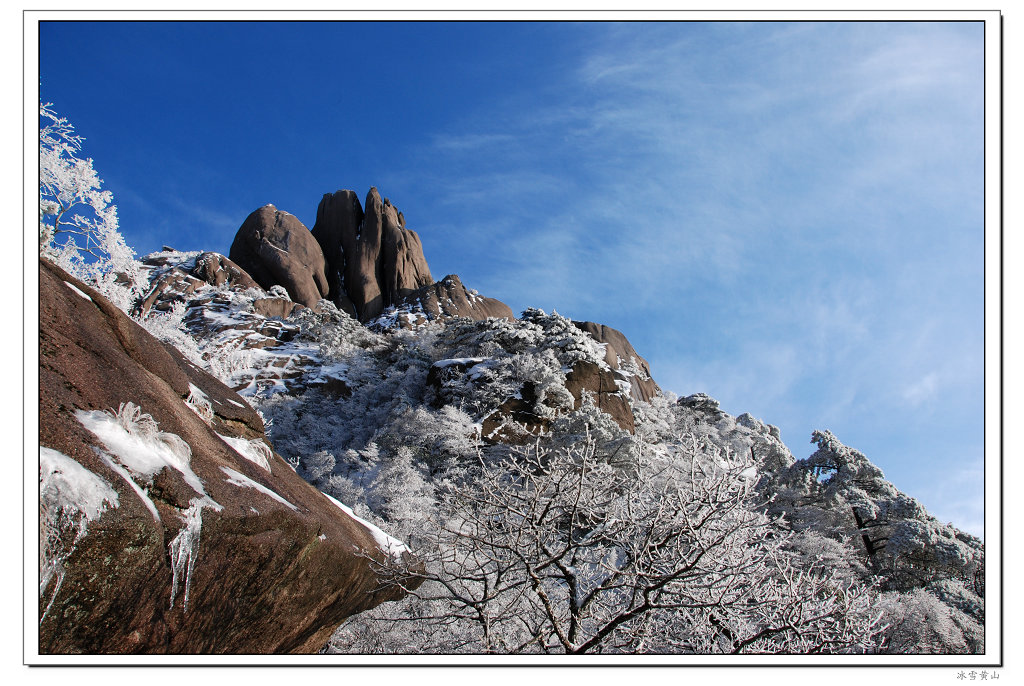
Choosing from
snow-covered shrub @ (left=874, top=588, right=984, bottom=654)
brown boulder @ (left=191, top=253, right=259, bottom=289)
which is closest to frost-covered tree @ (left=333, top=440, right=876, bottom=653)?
snow-covered shrub @ (left=874, top=588, right=984, bottom=654)

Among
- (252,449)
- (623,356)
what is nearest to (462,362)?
(252,449)

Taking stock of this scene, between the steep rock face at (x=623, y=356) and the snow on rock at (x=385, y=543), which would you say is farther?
the steep rock face at (x=623, y=356)

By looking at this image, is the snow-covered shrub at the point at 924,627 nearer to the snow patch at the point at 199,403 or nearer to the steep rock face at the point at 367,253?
the snow patch at the point at 199,403

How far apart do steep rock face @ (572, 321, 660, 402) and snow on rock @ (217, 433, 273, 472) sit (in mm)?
38270

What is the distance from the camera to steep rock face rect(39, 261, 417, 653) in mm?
3219

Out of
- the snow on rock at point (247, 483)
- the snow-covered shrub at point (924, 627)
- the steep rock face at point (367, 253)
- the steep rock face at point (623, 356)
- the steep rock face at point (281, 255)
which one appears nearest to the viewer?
the snow on rock at point (247, 483)

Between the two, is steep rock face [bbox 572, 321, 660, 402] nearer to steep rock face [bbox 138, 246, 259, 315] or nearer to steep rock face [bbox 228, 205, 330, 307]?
steep rock face [bbox 228, 205, 330, 307]

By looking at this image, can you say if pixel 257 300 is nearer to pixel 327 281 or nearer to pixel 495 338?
pixel 327 281

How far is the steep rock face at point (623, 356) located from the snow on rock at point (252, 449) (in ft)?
126

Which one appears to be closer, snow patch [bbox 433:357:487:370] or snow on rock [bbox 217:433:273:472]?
snow on rock [bbox 217:433:273:472]

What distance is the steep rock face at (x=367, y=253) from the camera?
53.5 m

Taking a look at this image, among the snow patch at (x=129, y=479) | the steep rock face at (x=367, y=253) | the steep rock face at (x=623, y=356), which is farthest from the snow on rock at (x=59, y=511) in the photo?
the steep rock face at (x=367, y=253)
